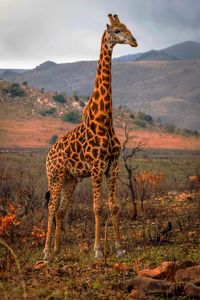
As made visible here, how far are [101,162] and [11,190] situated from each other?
32.3ft

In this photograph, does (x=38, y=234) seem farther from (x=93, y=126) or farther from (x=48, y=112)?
(x=48, y=112)

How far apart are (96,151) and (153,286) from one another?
11.6ft

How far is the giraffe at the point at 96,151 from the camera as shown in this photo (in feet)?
29.7

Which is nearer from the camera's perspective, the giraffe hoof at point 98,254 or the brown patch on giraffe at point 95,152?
the giraffe hoof at point 98,254

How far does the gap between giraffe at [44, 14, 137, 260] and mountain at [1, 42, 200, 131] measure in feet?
305

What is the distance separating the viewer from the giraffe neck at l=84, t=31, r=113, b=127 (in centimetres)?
927

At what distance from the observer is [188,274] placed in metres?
6.05

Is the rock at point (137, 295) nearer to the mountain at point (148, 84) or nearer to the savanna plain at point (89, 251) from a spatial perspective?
the savanna plain at point (89, 251)

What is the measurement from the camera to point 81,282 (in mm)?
6461

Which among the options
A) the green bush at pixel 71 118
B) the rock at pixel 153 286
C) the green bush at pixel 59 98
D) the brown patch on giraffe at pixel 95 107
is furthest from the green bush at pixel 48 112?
the rock at pixel 153 286

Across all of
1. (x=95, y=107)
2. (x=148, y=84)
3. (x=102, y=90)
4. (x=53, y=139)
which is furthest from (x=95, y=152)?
(x=148, y=84)

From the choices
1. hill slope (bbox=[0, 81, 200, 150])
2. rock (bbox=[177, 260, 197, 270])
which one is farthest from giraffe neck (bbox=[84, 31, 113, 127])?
hill slope (bbox=[0, 81, 200, 150])

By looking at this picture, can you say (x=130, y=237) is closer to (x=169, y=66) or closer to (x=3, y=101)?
(x=3, y=101)

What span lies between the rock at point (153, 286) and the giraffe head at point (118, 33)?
4394 millimetres
